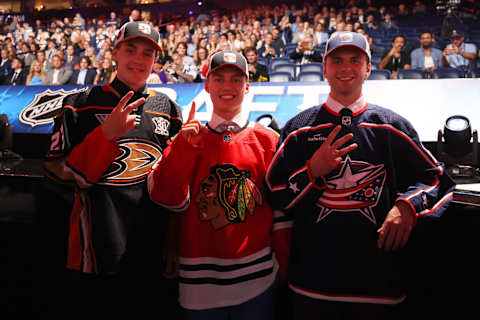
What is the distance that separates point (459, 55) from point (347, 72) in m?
5.08

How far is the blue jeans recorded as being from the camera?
1241 mm

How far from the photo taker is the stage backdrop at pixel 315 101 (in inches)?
113

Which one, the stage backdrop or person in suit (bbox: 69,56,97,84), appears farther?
person in suit (bbox: 69,56,97,84)

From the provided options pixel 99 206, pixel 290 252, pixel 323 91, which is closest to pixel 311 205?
pixel 290 252

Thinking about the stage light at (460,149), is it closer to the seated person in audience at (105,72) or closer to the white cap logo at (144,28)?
the white cap logo at (144,28)

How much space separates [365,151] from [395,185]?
0.17 m

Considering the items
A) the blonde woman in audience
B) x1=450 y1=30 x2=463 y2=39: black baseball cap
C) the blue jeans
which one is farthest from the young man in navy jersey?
the blonde woman in audience

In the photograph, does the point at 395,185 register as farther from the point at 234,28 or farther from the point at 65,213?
the point at 234,28

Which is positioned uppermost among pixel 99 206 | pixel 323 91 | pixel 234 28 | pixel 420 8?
pixel 420 8

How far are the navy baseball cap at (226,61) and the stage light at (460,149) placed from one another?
58.2 inches

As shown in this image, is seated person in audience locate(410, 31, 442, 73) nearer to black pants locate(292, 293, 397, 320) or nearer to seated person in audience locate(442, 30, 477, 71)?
seated person in audience locate(442, 30, 477, 71)

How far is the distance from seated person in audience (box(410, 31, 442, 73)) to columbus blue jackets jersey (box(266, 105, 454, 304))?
459 centimetres

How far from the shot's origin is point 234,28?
316 inches

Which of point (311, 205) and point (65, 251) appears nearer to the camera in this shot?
point (311, 205)
